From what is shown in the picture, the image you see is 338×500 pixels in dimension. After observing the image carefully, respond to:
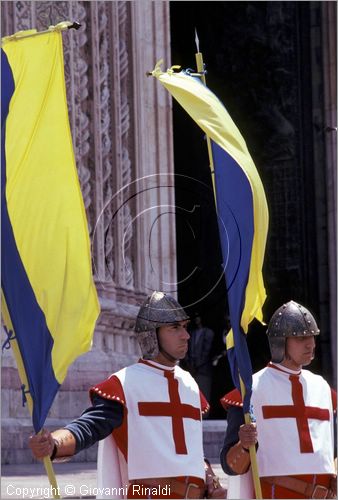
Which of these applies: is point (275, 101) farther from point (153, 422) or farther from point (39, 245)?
point (39, 245)

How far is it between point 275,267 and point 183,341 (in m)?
12.9

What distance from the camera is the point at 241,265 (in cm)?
698

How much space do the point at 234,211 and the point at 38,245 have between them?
3.84 ft

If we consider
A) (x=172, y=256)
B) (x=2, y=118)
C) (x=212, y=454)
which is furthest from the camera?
(x=172, y=256)

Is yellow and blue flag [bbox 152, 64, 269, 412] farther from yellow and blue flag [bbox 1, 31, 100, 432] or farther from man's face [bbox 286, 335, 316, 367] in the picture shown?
yellow and blue flag [bbox 1, 31, 100, 432]

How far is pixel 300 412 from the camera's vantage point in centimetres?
739

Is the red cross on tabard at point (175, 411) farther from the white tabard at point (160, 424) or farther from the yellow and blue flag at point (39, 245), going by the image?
the yellow and blue flag at point (39, 245)

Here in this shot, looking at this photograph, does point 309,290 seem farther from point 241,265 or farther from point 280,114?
point 241,265

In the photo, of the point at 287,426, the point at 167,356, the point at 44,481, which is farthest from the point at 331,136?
the point at 167,356

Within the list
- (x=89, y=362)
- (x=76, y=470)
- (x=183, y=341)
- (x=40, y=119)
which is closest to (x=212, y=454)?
(x=89, y=362)

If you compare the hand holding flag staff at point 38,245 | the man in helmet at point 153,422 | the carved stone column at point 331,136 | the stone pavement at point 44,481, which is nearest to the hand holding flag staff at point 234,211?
the man in helmet at point 153,422

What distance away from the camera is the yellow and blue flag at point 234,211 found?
698cm

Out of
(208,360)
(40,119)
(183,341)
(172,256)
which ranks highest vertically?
(40,119)

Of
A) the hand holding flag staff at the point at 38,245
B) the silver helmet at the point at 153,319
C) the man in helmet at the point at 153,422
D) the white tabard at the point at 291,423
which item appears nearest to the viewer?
the hand holding flag staff at the point at 38,245
